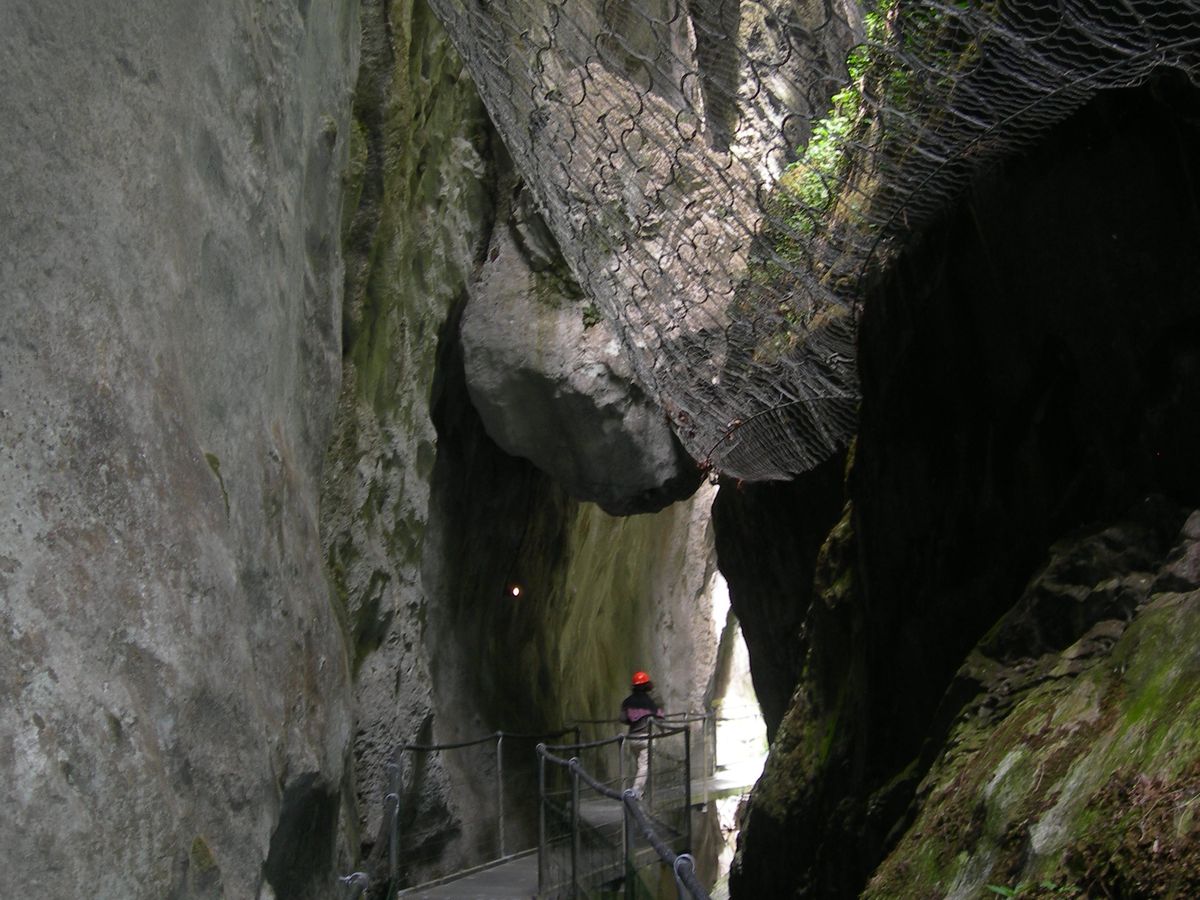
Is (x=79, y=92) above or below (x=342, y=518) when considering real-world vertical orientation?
above

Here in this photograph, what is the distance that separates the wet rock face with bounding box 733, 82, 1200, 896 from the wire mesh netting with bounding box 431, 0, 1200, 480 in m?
0.25

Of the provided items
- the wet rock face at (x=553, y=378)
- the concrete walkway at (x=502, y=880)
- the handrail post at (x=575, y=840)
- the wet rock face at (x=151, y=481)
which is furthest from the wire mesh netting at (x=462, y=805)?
the wet rock face at (x=151, y=481)

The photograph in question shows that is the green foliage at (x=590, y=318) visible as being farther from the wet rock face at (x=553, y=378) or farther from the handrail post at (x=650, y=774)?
the handrail post at (x=650, y=774)

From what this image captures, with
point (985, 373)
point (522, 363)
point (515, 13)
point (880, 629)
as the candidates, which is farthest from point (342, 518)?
point (985, 373)

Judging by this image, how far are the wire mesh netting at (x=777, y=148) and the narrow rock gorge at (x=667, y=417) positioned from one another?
0.11ft

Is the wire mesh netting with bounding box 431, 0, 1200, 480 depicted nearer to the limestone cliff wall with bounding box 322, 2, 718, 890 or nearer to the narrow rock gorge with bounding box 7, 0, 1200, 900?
the narrow rock gorge with bounding box 7, 0, 1200, 900

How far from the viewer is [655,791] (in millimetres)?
8867

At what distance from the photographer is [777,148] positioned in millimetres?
5090

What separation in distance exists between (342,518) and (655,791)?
9.94 ft

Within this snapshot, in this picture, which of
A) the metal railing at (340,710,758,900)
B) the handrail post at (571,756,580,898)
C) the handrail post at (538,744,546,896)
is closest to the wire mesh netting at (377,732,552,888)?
the metal railing at (340,710,758,900)

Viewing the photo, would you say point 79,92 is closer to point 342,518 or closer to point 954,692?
point 954,692

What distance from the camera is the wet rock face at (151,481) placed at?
2.46 metres

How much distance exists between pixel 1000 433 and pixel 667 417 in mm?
3781

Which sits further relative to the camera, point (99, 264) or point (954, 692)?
point (954, 692)
